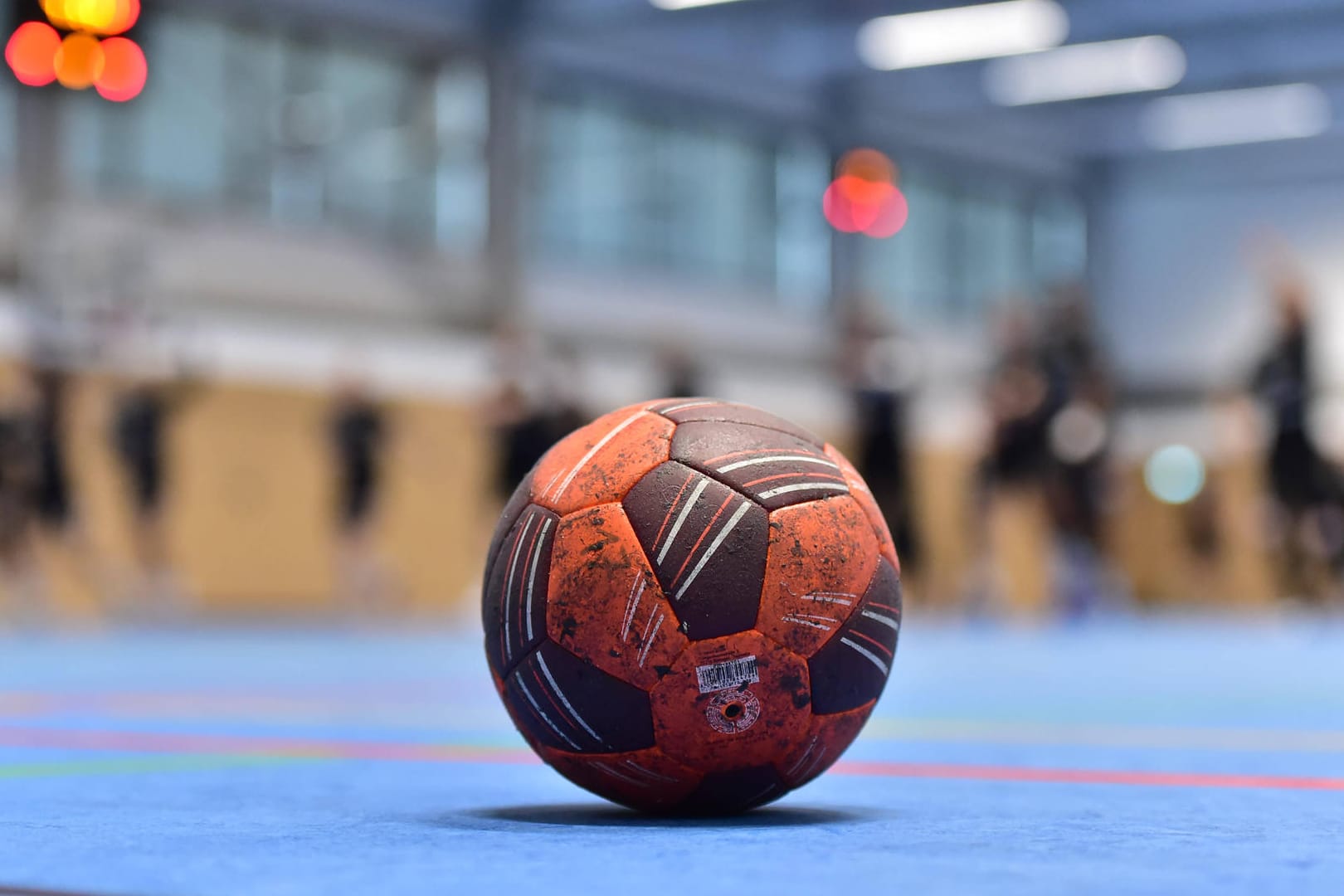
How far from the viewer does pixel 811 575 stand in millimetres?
2266

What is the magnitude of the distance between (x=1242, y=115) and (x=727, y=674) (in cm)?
2272

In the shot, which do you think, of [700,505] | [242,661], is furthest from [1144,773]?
[242,661]

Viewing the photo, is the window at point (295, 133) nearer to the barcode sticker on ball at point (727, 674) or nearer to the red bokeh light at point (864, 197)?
the red bokeh light at point (864, 197)

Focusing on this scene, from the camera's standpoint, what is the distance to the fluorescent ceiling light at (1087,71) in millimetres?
20172

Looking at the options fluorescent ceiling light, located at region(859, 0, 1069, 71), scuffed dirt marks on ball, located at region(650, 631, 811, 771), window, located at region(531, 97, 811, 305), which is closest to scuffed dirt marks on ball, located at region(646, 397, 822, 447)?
scuffed dirt marks on ball, located at region(650, 631, 811, 771)

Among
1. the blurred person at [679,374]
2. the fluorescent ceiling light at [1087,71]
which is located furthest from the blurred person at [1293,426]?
the fluorescent ceiling light at [1087,71]

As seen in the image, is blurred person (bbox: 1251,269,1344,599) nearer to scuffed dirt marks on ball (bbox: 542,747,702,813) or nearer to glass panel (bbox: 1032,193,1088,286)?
scuffed dirt marks on ball (bbox: 542,747,702,813)

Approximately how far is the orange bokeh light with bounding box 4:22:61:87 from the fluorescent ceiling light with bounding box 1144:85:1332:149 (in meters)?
16.0

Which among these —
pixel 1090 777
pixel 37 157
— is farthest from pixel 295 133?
pixel 1090 777

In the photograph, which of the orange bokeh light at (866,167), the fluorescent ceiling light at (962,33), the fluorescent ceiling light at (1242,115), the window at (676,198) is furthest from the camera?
the fluorescent ceiling light at (1242,115)

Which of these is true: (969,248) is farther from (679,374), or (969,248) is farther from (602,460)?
(602,460)

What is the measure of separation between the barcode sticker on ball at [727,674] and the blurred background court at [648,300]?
126 centimetres

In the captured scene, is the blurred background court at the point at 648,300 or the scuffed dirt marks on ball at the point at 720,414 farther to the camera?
the blurred background court at the point at 648,300

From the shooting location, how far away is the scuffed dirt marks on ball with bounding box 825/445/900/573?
246cm
